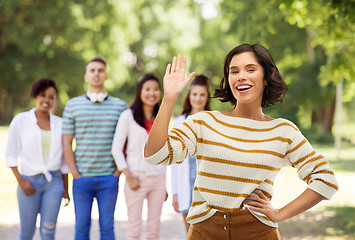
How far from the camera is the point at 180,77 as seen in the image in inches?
86.4

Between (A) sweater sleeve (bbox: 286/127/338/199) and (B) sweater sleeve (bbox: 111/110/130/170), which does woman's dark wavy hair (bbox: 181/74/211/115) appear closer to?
(B) sweater sleeve (bbox: 111/110/130/170)

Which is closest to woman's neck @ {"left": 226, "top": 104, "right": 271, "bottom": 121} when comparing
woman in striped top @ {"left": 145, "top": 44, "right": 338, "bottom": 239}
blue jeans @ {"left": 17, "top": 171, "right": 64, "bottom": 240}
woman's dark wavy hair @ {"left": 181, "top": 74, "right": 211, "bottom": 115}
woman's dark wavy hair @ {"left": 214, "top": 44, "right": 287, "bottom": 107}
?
woman in striped top @ {"left": 145, "top": 44, "right": 338, "bottom": 239}

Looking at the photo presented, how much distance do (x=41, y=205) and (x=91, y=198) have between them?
1.75 ft

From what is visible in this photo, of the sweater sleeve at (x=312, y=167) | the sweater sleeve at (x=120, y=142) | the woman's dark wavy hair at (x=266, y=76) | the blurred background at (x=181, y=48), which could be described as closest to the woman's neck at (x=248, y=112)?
the woman's dark wavy hair at (x=266, y=76)

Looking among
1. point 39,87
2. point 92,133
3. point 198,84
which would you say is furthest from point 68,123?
point 198,84

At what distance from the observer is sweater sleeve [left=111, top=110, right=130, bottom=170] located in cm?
447

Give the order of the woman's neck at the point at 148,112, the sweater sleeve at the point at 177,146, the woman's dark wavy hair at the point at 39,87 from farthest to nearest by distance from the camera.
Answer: the woman's neck at the point at 148,112, the woman's dark wavy hair at the point at 39,87, the sweater sleeve at the point at 177,146

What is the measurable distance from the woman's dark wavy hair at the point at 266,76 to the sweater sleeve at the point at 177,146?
0.38 m

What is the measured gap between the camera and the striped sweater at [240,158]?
220cm

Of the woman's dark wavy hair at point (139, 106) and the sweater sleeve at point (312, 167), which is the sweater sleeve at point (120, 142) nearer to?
the woman's dark wavy hair at point (139, 106)

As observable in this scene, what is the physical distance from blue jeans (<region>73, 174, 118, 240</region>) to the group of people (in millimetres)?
11

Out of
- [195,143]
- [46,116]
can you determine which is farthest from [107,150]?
[195,143]

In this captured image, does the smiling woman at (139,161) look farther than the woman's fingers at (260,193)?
Yes

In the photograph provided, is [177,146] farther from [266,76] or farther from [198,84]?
[198,84]
